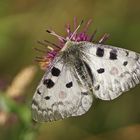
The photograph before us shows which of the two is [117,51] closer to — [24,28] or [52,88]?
[52,88]

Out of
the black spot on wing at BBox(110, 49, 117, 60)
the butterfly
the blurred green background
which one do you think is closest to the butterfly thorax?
the butterfly

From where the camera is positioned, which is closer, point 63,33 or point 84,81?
point 84,81

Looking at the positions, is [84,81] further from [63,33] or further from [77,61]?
[63,33]

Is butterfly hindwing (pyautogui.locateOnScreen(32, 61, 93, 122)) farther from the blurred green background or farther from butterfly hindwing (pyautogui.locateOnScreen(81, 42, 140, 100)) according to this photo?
the blurred green background

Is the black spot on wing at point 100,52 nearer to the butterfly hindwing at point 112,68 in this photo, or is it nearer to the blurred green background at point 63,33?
the butterfly hindwing at point 112,68

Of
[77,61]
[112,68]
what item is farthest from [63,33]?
[112,68]

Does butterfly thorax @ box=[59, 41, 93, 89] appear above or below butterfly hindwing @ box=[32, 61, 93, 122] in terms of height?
above

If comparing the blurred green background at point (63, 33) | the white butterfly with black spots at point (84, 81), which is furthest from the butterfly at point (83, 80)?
the blurred green background at point (63, 33)
